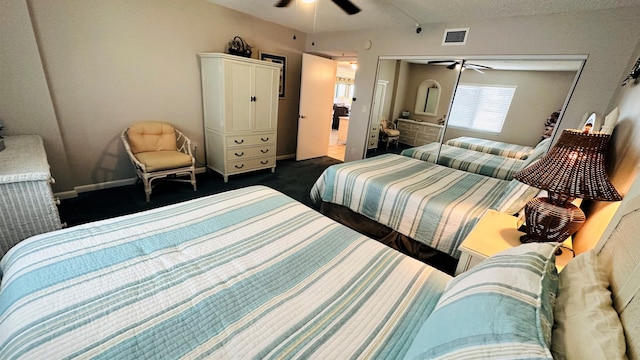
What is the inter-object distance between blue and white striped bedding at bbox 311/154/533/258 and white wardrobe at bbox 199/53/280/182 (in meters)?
1.45

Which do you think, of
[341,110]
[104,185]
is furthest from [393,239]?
[341,110]

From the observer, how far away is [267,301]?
926 millimetres

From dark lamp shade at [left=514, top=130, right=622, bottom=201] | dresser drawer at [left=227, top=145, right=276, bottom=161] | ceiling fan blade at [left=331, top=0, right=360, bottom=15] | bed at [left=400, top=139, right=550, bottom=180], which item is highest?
ceiling fan blade at [left=331, top=0, right=360, bottom=15]

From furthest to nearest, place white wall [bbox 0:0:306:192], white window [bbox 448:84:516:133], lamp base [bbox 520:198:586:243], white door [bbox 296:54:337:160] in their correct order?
1. white door [bbox 296:54:337:160]
2. white window [bbox 448:84:516:133]
3. white wall [bbox 0:0:306:192]
4. lamp base [bbox 520:198:586:243]

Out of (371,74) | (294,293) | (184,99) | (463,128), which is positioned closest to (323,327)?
(294,293)

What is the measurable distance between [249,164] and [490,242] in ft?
10.4

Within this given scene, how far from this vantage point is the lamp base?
1.25 m

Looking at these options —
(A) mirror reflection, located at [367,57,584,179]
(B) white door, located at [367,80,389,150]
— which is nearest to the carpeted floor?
(B) white door, located at [367,80,389,150]

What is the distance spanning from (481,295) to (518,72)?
9.98 feet

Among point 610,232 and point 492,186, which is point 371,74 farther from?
point 610,232

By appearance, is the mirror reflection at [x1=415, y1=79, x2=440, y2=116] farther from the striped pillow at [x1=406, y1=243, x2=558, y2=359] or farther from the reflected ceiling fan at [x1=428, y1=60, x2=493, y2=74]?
the striped pillow at [x1=406, y1=243, x2=558, y2=359]

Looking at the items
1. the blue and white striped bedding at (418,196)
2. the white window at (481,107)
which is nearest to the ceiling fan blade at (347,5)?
the blue and white striped bedding at (418,196)

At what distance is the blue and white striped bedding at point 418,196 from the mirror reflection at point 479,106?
0.65 meters

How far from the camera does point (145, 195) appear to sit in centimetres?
298
